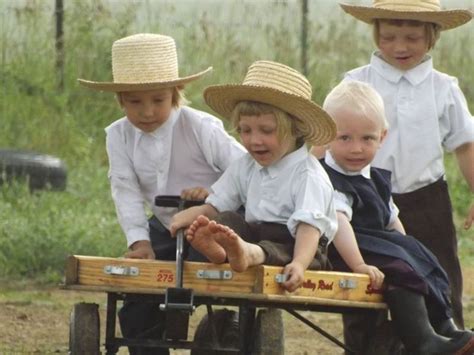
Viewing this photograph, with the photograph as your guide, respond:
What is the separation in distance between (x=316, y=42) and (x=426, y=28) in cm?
720

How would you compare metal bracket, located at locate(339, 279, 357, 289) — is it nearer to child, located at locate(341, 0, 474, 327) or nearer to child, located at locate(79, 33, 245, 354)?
child, located at locate(79, 33, 245, 354)

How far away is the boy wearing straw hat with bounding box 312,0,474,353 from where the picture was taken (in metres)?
8.62

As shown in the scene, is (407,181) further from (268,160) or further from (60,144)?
(60,144)

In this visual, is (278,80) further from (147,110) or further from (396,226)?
(396,226)

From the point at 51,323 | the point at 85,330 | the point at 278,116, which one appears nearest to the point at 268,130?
the point at 278,116

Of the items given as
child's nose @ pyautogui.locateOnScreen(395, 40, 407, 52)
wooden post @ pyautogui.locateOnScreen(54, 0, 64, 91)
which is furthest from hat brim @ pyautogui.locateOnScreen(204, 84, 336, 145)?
wooden post @ pyautogui.locateOnScreen(54, 0, 64, 91)

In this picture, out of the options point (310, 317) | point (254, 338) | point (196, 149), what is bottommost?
point (310, 317)

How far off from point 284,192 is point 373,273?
0.47 m

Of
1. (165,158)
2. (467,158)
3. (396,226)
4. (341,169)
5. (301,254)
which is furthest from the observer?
(467,158)

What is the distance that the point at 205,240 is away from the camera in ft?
23.1

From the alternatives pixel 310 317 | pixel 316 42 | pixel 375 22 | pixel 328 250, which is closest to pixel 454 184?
pixel 316 42

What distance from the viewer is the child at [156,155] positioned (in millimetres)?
8234

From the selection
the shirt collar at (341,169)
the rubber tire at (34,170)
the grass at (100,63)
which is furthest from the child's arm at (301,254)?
the rubber tire at (34,170)

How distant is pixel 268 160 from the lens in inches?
299
